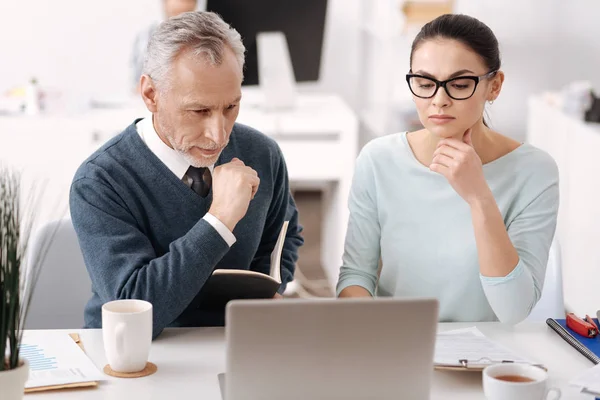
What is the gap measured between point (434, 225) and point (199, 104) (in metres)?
0.54

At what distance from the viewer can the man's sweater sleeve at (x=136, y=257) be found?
1546 millimetres

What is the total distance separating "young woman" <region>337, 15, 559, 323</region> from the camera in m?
1.61

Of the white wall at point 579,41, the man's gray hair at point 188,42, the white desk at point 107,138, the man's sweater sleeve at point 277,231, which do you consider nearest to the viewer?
the man's gray hair at point 188,42

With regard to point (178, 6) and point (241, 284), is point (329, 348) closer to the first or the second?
point (241, 284)

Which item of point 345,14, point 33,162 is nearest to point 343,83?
point 345,14

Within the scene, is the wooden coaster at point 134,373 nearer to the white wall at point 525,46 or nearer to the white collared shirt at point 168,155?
the white collared shirt at point 168,155

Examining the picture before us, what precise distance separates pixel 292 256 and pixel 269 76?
1.93 meters

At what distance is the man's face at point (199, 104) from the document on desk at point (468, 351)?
557 mm

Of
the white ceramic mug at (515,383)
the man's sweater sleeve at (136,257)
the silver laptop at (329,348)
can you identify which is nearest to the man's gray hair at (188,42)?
the man's sweater sleeve at (136,257)

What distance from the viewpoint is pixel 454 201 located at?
176 centimetres

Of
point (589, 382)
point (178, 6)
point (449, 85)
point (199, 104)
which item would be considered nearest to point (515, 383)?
point (589, 382)

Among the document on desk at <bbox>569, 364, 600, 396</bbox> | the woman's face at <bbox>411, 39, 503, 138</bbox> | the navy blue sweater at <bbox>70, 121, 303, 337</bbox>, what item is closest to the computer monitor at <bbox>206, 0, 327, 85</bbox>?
the navy blue sweater at <bbox>70, 121, 303, 337</bbox>

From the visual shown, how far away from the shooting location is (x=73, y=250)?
6.15 ft

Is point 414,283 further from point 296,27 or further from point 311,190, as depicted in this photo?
point 311,190
